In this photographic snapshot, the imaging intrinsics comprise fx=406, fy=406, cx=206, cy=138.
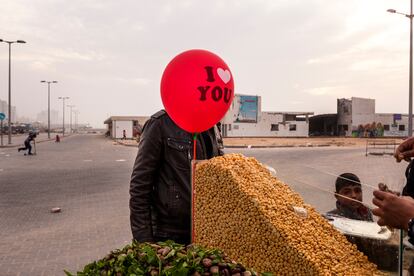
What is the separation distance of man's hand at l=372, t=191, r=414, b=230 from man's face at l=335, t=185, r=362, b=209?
343mm

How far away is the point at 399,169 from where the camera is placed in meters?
2.20

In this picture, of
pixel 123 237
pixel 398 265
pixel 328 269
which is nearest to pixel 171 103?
pixel 328 269

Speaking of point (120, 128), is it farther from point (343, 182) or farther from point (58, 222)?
point (343, 182)

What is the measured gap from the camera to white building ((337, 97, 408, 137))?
64875 mm

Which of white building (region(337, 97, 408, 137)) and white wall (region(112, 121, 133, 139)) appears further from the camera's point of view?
white wall (region(112, 121, 133, 139))

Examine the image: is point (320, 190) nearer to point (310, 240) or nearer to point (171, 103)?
point (310, 240)

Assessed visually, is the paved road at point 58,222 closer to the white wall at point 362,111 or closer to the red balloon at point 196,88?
the red balloon at point 196,88

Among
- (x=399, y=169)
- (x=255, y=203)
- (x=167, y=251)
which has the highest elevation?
(x=399, y=169)

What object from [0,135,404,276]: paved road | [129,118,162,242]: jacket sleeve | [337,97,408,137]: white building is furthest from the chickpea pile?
[337,97,408,137]: white building

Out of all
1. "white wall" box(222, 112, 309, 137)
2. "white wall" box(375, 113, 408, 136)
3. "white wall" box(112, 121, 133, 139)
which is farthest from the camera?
"white wall" box(222, 112, 309, 137)

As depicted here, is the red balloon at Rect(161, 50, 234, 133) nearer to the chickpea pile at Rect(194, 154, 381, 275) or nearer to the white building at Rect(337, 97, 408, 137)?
the chickpea pile at Rect(194, 154, 381, 275)

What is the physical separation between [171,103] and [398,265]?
1533mm

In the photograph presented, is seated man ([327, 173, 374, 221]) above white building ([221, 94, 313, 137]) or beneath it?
beneath

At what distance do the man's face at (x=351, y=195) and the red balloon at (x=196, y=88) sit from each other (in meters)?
0.90
